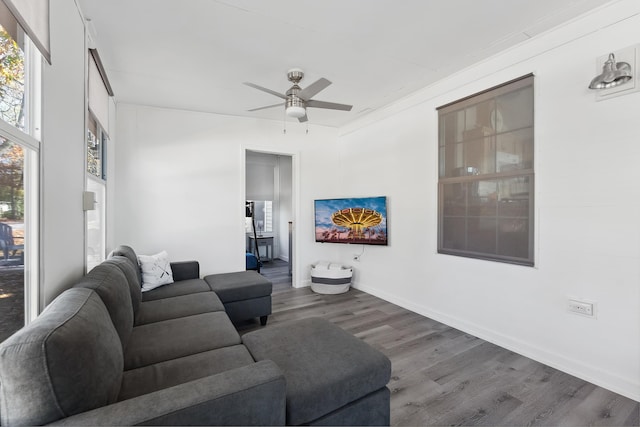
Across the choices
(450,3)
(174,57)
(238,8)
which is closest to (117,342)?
(238,8)

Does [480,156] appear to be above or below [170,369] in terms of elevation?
above

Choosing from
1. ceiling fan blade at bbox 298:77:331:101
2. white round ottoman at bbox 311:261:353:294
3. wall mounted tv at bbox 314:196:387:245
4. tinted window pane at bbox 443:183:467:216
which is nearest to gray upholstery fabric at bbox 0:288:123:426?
ceiling fan blade at bbox 298:77:331:101

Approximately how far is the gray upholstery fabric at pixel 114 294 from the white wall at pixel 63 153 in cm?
16

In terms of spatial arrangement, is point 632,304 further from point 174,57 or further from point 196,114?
point 196,114

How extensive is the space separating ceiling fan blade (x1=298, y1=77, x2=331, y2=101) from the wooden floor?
8.06 feet

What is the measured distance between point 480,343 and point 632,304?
1.16 m

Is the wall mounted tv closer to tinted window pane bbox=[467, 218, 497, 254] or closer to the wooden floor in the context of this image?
tinted window pane bbox=[467, 218, 497, 254]

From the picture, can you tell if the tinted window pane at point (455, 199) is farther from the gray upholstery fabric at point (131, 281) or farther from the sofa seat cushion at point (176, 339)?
the gray upholstery fabric at point (131, 281)

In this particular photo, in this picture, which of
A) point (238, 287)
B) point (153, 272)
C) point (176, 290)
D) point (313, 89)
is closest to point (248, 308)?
point (238, 287)

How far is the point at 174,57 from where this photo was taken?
8.63 ft

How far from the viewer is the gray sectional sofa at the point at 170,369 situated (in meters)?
0.85

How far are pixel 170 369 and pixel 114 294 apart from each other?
540 mm

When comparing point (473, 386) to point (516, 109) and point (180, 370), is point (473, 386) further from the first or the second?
point (516, 109)

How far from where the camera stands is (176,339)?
178 cm
